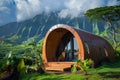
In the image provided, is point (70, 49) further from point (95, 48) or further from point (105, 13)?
point (105, 13)

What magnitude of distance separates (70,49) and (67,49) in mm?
756

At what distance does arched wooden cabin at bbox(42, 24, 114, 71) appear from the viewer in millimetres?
31203

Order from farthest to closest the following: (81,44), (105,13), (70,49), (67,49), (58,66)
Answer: (105,13), (67,49), (70,49), (58,66), (81,44)

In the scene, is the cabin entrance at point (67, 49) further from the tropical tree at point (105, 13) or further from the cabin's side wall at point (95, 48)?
the tropical tree at point (105, 13)

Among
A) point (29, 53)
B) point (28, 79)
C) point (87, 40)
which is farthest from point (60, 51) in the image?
point (28, 79)

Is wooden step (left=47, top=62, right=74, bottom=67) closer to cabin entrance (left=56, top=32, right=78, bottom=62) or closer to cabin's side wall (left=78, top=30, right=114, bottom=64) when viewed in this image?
cabin's side wall (left=78, top=30, right=114, bottom=64)

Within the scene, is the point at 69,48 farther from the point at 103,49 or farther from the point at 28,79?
the point at 28,79

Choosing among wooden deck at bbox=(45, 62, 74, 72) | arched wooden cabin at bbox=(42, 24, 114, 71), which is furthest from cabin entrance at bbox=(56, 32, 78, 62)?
wooden deck at bbox=(45, 62, 74, 72)

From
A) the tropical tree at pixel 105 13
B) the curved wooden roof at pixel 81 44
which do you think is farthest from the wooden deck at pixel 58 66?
the tropical tree at pixel 105 13

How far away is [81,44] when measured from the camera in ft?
100

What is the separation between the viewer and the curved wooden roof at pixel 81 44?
3091 cm

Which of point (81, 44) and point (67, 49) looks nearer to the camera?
point (81, 44)

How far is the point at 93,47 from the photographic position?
3259 cm

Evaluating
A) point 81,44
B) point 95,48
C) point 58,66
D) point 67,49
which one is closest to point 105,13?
point 67,49
